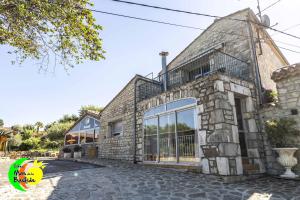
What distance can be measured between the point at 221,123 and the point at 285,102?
2606mm

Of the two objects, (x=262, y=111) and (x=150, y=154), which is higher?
(x=262, y=111)

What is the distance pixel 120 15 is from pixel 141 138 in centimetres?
588

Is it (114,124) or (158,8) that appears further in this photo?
(114,124)

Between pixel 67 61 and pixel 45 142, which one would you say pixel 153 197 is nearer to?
pixel 67 61

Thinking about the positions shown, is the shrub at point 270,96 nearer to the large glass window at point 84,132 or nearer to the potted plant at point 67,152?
the large glass window at point 84,132

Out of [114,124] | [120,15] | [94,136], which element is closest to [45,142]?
[94,136]

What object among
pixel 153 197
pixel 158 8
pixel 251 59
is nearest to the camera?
pixel 153 197

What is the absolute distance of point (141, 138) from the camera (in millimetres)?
9211

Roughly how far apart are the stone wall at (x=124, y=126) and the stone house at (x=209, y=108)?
55 millimetres

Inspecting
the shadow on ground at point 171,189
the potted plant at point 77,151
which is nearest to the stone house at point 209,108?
the shadow on ground at point 171,189

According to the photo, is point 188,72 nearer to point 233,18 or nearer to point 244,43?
point 244,43

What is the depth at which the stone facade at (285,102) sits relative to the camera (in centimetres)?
614

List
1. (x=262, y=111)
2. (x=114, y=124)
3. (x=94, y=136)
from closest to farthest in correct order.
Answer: (x=262, y=111) → (x=114, y=124) → (x=94, y=136)

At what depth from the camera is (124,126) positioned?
10.7m
